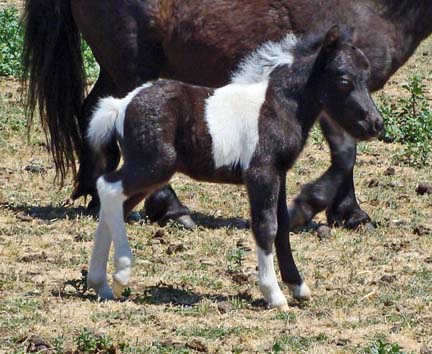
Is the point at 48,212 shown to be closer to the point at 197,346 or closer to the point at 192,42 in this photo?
the point at 192,42

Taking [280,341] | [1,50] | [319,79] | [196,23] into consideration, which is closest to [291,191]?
[196,23]

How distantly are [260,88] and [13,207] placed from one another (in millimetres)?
2692

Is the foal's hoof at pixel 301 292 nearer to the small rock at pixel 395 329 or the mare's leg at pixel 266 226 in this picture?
the mare's leg at pixel 266 226

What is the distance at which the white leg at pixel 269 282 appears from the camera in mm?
6410

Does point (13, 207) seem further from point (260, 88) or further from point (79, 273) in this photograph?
point (260, 88)

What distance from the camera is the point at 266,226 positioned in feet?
21.0

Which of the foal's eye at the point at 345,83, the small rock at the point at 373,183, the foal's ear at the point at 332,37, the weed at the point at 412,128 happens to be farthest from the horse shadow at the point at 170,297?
the weed at the point at 412,128

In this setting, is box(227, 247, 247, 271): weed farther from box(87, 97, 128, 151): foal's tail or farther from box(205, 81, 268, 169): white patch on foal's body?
box(87, 97, 128, 151): foal's tail

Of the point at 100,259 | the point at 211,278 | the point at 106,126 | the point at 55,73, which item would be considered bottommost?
the point at 211,278

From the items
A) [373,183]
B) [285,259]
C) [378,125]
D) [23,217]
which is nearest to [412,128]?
[373,183]

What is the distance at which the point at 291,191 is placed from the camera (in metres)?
9.41

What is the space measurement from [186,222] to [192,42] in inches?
48.3

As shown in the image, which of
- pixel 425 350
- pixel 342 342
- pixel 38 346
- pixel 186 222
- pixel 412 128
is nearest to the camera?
pixel 38 346

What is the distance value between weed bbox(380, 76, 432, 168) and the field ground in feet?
0.59
